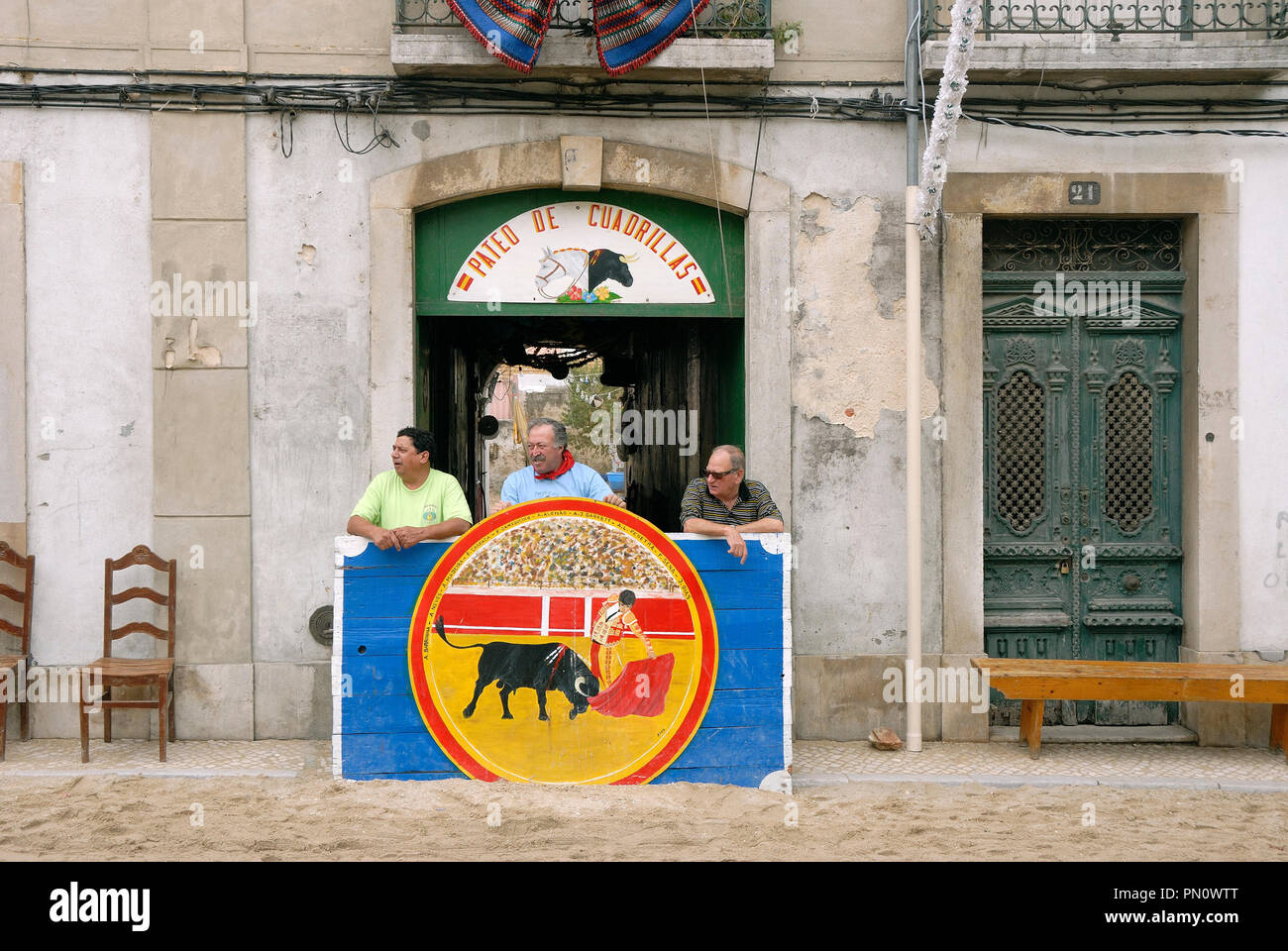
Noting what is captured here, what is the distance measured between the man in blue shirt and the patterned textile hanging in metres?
2.43

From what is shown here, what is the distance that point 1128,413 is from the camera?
8469 mm

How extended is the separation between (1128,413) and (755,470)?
269 centimetres

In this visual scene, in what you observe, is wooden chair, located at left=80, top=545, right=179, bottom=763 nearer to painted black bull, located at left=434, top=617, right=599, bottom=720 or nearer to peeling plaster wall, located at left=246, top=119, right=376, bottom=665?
peeling plaster wall, located at left=246, top=119, right=376, bottom=665

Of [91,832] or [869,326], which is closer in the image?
[91,832]

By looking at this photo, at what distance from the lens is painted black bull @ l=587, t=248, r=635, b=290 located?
8.21 m

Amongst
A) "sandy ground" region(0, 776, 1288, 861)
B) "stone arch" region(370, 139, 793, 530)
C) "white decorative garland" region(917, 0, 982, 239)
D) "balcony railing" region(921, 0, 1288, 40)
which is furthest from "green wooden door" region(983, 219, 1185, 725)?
"sandy ground" region(0, 776, 1288, 861)

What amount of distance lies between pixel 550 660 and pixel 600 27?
4012mm

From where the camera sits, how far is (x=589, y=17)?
26.0ft

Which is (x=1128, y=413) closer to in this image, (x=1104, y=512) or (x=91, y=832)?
(x=1104, y=512)

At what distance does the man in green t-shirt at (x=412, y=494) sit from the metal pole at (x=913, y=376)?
116 inches

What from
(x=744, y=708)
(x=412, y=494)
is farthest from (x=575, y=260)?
(x=744, y=708)

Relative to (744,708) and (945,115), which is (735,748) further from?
(945,115)

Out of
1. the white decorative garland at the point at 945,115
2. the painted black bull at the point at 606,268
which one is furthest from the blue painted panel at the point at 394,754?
the white decorative garland at the point at 945,115

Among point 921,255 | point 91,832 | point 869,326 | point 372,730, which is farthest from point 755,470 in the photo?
point 91,832
